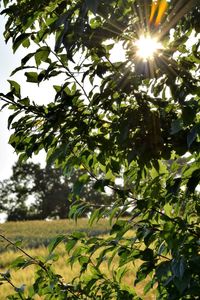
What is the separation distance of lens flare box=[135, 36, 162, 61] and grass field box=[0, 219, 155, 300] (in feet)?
13.1

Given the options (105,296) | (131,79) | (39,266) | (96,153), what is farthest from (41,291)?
(131,79)

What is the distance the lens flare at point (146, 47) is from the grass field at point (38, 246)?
13.1ft

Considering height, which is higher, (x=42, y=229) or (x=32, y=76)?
(x=42, y=229)

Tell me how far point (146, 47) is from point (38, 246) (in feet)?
69.8

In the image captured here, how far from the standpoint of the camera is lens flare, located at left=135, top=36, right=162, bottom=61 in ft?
5.41

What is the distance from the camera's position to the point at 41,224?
33.2 m

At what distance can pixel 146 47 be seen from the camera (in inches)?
68.1

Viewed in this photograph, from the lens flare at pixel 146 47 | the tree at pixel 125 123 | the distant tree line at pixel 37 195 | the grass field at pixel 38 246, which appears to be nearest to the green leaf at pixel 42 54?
the tree at pixel 125 123

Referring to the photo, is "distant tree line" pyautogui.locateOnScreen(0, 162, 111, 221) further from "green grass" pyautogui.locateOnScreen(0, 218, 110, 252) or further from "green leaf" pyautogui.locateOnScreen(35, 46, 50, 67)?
"green leaf" pyautogui.locateOnScreen(35, 46, 50, 67)

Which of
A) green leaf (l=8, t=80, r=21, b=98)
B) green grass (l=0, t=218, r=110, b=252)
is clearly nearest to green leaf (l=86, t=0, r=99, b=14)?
green leaf (l=8, t=80, r=21, b=98)

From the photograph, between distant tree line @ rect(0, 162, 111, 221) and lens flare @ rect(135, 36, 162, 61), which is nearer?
lens flare @ rect(135, 36, 162, 61)

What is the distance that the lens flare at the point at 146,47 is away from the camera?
1647mm

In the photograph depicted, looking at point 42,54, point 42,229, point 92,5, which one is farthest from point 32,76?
point 42,229

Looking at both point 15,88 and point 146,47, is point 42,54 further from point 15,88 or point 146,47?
point 146,47
